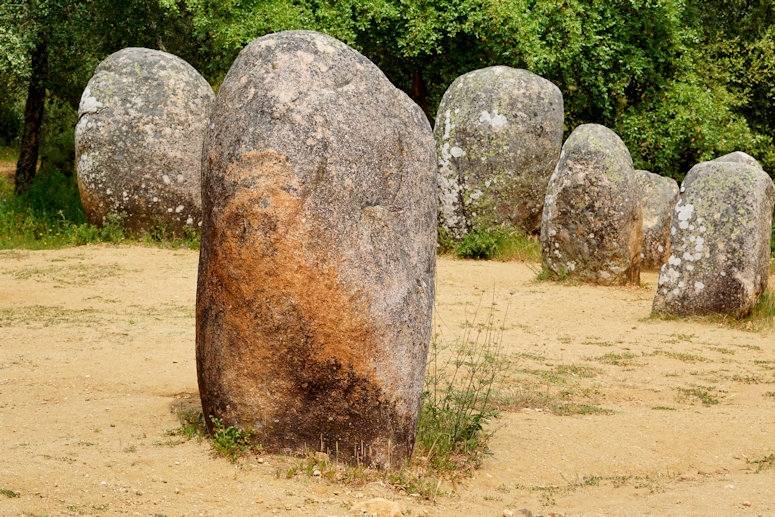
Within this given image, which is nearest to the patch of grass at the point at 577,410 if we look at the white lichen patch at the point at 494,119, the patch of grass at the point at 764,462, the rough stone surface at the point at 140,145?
the patch of grass at the point at 764,462

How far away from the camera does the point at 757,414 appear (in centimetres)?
636

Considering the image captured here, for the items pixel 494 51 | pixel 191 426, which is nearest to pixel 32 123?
pixel 494 51

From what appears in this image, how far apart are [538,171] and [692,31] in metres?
5.44

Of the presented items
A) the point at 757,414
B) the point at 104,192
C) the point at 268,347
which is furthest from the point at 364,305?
the point at 104,192

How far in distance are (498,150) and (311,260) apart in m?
10.3

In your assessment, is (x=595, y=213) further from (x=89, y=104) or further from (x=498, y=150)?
(x=89, y=104)

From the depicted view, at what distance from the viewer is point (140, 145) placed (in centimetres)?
1362

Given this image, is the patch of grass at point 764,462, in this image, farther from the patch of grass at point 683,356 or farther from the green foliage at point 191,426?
→ the green foliage at point 191,426

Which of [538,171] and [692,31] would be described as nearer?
[538,171]

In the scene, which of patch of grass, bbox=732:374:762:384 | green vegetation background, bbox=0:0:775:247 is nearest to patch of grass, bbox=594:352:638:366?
patch of grass, bbox=732:374:762:384

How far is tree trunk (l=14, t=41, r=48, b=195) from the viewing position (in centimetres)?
1611

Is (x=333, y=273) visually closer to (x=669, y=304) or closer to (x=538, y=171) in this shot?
(x=669, y=304)

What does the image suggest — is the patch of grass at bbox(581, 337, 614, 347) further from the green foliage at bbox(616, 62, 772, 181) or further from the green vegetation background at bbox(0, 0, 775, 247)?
the green foliage at bbox(616, 62, 772, 181)

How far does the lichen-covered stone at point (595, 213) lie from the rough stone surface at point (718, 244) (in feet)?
5.83
